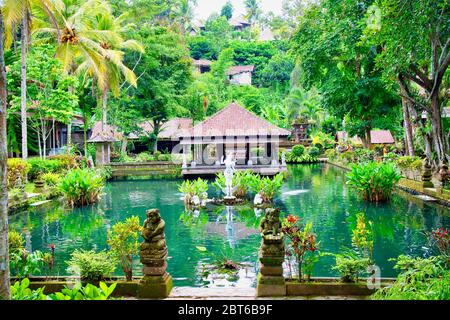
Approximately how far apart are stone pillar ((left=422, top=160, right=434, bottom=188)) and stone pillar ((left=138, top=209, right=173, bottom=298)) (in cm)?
1233

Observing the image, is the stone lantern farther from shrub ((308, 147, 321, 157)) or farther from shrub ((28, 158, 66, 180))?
shrub ((308, 147, 321, 157))

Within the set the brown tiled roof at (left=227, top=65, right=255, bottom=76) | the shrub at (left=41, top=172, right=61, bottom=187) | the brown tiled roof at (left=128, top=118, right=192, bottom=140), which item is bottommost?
the shrub at (left=41, top=172, right=61, bottom=187)

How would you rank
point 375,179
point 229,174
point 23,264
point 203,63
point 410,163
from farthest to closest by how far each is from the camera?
1. point 203,63
2. point 410,163
3. point 229,174
4. point 375,179
5. point 23,264

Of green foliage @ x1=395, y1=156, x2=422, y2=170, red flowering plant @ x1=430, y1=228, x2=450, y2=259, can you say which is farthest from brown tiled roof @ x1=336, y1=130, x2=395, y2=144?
red flowering plant @ x1=430, y1=228, x2=450, y2=259

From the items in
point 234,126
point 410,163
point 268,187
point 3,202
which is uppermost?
point 234,126

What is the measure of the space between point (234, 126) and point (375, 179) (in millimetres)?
11000

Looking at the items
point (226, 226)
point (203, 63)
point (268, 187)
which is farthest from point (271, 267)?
point (203, 63)

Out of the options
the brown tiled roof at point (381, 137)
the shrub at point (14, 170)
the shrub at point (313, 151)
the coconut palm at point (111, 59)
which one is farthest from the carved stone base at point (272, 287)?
the brown tiled roof at point (381, 137)

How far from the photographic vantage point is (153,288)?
17.2ft

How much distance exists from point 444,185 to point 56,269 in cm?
1177

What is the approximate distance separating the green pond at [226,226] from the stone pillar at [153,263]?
1.52m

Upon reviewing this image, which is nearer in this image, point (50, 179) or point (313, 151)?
point (50, 179)

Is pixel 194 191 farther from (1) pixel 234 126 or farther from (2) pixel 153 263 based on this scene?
(1) pixel 234 126

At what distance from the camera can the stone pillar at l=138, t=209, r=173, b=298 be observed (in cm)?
525
